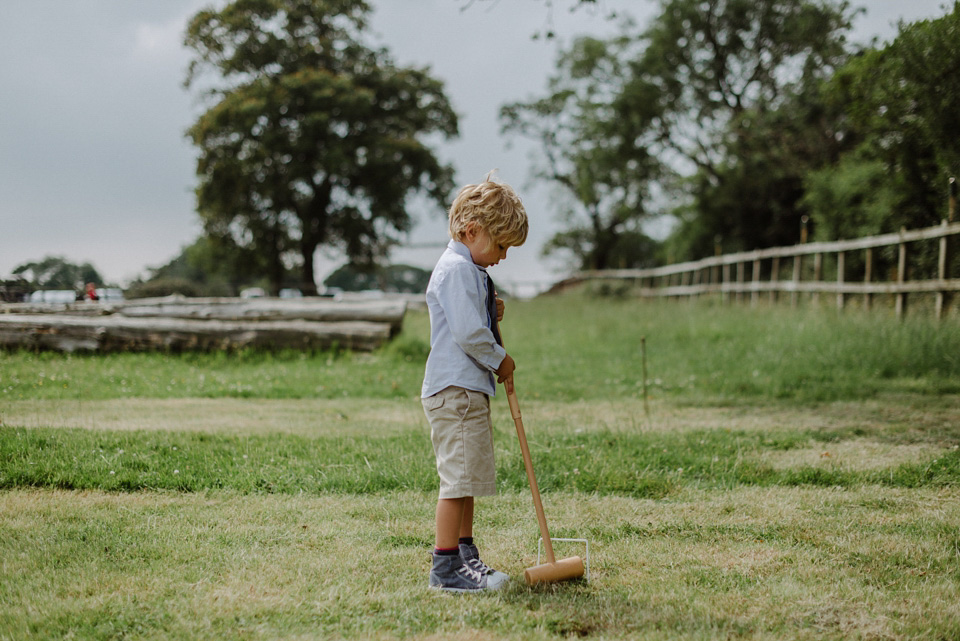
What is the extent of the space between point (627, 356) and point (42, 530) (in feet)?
27.3

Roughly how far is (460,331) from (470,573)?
A: 0.98 meters

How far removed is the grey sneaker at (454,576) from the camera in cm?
307

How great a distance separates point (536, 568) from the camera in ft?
10.2

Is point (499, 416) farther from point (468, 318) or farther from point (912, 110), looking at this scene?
point (912, 110)

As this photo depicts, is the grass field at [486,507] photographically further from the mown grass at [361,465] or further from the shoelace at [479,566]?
the shoelace at [479,566]

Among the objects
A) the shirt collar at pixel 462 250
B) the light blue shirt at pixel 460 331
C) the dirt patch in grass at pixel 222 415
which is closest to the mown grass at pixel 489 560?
the light blue shirt at pixel 460 331

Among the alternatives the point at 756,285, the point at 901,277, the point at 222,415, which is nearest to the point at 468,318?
the point at 222,415

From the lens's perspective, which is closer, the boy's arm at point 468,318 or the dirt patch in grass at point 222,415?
the boy's arm at point 468,318

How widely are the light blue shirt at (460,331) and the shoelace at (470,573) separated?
0.71 m

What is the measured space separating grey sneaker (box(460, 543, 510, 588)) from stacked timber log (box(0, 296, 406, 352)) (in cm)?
703

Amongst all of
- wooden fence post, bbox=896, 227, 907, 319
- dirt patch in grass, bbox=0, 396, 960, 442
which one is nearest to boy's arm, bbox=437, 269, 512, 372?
dirt patch in grass, bbox=0, 396, 960, 442

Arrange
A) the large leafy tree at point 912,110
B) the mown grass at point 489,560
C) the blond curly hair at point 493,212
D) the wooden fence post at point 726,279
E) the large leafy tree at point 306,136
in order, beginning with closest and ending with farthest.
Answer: the mown grass at point 489,560, the blond curly hair at point 493,212, the large leafy tree at point 912,110, the wooden fence post at point 726,279, the large leafy tree at point 306,136

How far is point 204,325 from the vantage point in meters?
10.1

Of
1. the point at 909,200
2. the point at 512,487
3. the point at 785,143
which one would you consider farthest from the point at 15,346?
the point at 785,143
